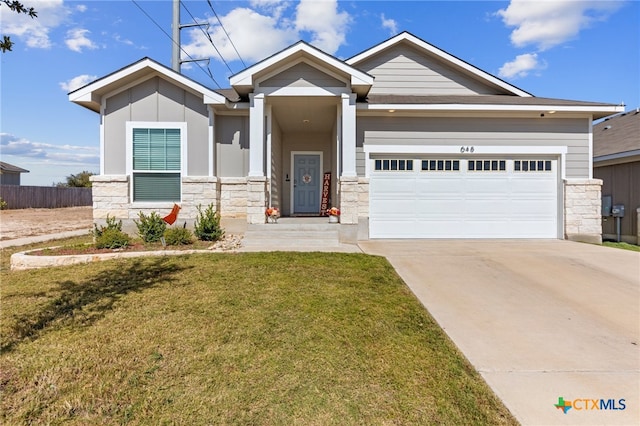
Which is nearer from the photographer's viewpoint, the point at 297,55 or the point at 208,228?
the point at 208,228

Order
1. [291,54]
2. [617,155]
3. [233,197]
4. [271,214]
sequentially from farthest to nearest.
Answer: [617,155]
[233,197]
[271,214]
[291,54]

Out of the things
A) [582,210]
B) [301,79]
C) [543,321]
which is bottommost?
[543,321]

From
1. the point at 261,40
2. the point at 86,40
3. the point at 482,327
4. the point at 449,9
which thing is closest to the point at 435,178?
the point at 449,9

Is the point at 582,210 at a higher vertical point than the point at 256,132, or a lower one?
lower

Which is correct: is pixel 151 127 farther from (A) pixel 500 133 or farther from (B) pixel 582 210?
(B) pixel 582 210

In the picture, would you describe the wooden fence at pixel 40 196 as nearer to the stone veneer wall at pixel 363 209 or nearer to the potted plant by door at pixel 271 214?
the potted plant by door at pixel 271 214

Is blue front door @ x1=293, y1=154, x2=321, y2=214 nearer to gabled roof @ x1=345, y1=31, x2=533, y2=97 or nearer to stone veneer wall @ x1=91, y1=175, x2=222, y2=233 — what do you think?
gabled roof @ x1=345, y1=31, x2=533, y2=97

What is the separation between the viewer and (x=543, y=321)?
12.4 feet

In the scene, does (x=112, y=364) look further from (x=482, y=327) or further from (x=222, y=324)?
(x=482, y=327)

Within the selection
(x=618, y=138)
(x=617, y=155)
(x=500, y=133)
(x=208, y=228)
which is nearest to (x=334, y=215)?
(x=208, y=228)

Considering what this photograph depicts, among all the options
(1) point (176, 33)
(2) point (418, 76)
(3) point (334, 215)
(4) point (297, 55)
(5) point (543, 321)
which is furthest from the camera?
(1) point (176, 33)

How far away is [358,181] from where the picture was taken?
873 cm

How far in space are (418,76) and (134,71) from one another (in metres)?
8.39

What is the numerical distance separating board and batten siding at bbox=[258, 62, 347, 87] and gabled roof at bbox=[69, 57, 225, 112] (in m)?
1.41
